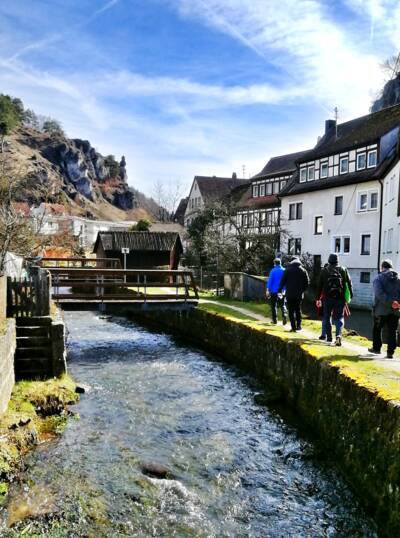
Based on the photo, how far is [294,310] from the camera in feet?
44.9

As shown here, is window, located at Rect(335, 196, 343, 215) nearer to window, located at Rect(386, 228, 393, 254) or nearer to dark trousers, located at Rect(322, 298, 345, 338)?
window, located at Rect(386, 228, 393, 254)

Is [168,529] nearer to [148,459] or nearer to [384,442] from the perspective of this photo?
[148,459]

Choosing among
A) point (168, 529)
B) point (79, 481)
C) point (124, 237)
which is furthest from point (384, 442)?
point (124, 237)

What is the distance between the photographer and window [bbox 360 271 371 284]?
32.9m

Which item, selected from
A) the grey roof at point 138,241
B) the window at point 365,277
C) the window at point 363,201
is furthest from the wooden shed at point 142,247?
the window at point 365,277

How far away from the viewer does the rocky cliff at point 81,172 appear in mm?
108375

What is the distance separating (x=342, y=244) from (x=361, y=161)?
5821mm

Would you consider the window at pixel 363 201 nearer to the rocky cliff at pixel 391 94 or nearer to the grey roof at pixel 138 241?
the grey roof at pixel 138 241

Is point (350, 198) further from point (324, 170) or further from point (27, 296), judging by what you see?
point (27, 296)

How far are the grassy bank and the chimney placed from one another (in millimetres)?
36842

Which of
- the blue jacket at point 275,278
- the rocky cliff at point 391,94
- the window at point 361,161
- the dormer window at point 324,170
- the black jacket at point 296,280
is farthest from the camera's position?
the rocky cliff at point 391,94

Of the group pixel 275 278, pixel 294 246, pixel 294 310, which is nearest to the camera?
pixel 294 310

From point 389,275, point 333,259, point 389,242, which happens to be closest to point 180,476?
point 389,275

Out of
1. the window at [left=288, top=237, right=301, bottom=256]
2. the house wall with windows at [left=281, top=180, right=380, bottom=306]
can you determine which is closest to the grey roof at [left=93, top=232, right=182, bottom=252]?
the house wall with windows at [left=281, top=180, right=380, bottom=306]
